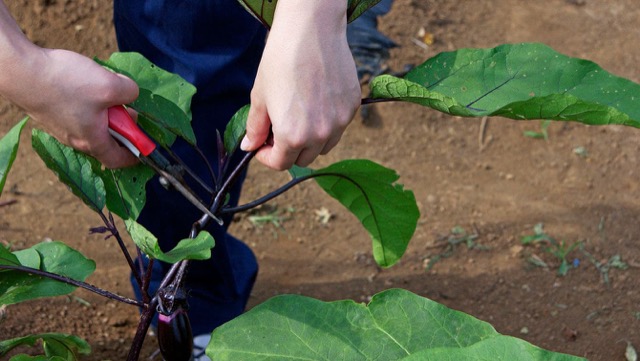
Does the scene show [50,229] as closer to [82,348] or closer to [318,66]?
[82,348]

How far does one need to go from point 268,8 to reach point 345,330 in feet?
1.71

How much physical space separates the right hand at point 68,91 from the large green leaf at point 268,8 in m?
0.22

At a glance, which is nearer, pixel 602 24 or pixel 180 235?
pixel 180 235

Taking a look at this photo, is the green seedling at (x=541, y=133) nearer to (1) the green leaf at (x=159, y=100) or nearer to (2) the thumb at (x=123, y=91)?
(1) the green leaf at (x=159, y=100)

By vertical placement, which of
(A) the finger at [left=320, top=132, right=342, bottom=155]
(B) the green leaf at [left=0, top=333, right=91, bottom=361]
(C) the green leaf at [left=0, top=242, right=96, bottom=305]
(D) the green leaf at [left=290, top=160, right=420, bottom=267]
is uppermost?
(A) the finger at [left=320, top=132, right=342, bottom=155]

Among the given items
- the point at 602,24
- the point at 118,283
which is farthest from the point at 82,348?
the point at 602,24

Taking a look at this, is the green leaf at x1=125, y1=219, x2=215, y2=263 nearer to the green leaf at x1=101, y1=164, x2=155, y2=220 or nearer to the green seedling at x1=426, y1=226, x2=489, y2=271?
the green leaf at x1=101, y1=164, x2=155, y2=220

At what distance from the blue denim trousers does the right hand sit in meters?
0.52

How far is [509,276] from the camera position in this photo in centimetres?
247

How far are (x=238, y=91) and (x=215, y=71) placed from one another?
0.38ft

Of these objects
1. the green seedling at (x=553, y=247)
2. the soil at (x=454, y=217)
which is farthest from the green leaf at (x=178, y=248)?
the green seedling at (x=553, y=247)

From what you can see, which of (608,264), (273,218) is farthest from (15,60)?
(608,264)

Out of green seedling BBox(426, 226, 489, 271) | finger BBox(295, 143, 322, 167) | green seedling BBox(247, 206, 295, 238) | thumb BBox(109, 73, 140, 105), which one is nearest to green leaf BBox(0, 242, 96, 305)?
thumb BBox(109, 73, 140, 105)

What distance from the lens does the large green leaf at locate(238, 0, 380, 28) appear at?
1257 millimetres
